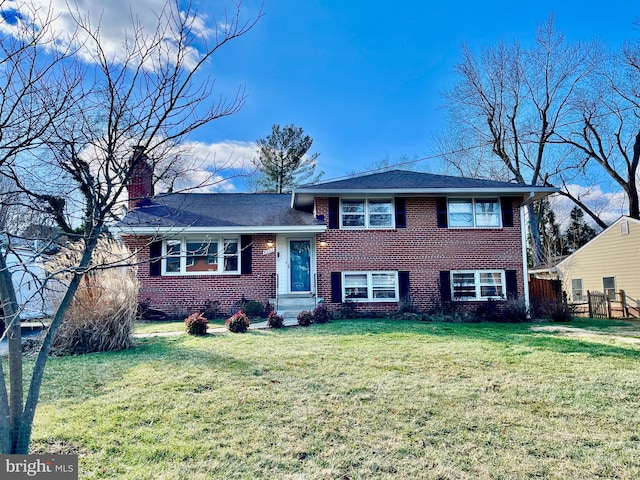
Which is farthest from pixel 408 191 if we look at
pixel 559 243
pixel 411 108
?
pixel 559 243

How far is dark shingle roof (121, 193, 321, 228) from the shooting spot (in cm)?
1385

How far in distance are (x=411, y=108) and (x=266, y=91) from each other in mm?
15199

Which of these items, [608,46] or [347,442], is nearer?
[347,442]

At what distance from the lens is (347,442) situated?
3766 millimetres

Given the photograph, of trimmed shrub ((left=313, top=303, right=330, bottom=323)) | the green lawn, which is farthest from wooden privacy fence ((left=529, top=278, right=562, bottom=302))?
trimmed shrub ((left=313, top=303, right=330, bottom=323))

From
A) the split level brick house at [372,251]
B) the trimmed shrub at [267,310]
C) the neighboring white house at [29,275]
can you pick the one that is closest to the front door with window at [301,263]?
the split level brick house at [372,251]

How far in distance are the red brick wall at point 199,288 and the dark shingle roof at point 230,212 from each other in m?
1.09

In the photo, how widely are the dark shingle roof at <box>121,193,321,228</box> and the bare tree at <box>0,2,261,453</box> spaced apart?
9.47 m

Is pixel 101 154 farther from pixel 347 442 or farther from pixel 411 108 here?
pixel 411 108

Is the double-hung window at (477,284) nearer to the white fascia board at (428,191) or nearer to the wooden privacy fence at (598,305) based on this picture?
the white fascia board at (428,191)

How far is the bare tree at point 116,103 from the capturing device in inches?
128

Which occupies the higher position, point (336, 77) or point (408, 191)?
point (336, 77)

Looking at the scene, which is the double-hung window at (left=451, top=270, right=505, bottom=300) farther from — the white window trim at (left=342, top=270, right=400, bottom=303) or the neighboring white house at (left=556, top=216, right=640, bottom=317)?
the neighboring white house at (left=556, top=216, right=640, bottom=317)

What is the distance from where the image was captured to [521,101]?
24.0 metres
